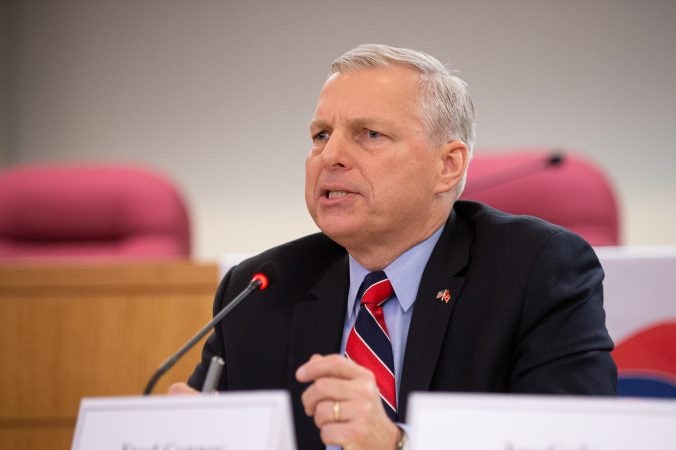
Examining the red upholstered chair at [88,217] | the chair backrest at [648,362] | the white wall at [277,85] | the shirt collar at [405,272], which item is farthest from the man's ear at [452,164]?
the white wall at [277,85]

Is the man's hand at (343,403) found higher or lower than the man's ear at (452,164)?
lower

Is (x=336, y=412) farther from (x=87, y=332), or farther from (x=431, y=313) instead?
(x=87, y=332)

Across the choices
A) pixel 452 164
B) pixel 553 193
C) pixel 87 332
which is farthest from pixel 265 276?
pixel 553 193

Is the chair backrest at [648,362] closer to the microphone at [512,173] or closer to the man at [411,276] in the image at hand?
the man at [411,276]

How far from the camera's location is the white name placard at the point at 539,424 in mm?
1032

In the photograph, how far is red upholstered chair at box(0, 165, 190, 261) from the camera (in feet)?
12.1

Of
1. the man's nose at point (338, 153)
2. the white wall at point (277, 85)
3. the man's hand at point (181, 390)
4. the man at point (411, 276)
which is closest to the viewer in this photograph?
the man's hand at point (181, 390)

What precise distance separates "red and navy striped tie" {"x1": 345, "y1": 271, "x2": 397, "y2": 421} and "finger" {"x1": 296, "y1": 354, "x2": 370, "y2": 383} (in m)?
0.40

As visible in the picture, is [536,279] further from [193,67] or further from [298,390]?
[193,67]

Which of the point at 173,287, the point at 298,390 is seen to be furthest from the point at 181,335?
the point at 298,390

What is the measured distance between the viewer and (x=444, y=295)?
1.92 meters

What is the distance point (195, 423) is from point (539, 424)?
1.45ft

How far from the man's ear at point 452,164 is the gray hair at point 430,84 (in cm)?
2

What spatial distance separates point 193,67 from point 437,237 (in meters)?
3.28
